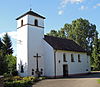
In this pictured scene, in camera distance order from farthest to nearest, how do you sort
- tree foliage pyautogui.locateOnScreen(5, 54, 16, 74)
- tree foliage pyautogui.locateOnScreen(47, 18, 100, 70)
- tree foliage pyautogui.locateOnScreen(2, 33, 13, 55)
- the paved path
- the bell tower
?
1. tree foliage pyautogui.locateOnScreen(47, 18, 100, 70)
2. tree foliage pyautogui.locateOnScreen(2, 33, 13, 55)
3. tree foliage pyautogui.locateOnScreen(5, 54, 16, 74)
4. the bell tower
5. the paved path

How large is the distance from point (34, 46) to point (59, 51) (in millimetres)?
4497

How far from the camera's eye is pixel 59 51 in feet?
106

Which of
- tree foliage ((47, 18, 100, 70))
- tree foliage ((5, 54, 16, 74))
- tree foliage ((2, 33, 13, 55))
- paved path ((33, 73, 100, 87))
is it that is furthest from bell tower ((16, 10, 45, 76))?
tree foliage ((47, 18, 100, 70))

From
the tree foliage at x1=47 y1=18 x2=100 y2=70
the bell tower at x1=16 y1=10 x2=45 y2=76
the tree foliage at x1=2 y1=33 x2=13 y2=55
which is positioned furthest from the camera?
the tree foliage at x1=47 y1=18 x2=100 y2=70

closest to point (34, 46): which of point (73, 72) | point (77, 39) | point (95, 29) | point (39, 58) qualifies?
point (39, 58)

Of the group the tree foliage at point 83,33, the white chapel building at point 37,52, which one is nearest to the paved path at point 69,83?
the white chapel building at point 37,52

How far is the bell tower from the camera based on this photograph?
31.0 meters

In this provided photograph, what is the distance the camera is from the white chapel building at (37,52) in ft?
102

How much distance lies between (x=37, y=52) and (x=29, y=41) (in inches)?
97.0

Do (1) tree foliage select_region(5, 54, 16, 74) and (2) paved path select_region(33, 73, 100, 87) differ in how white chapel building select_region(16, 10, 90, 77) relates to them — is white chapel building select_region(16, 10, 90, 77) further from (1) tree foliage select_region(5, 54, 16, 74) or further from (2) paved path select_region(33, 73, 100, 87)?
(2) paved path select_region(33, 73, 100, 87)

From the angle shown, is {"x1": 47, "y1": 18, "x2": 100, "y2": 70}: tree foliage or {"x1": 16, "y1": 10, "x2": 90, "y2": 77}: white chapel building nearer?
{"x1": 16, "y1": 10, "x2": 90, "y2": 77}: white chapel building

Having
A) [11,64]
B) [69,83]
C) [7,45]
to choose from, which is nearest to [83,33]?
[7,45]

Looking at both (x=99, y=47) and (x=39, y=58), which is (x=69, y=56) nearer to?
(x=39, y=58)

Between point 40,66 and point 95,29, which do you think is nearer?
point 40,66
